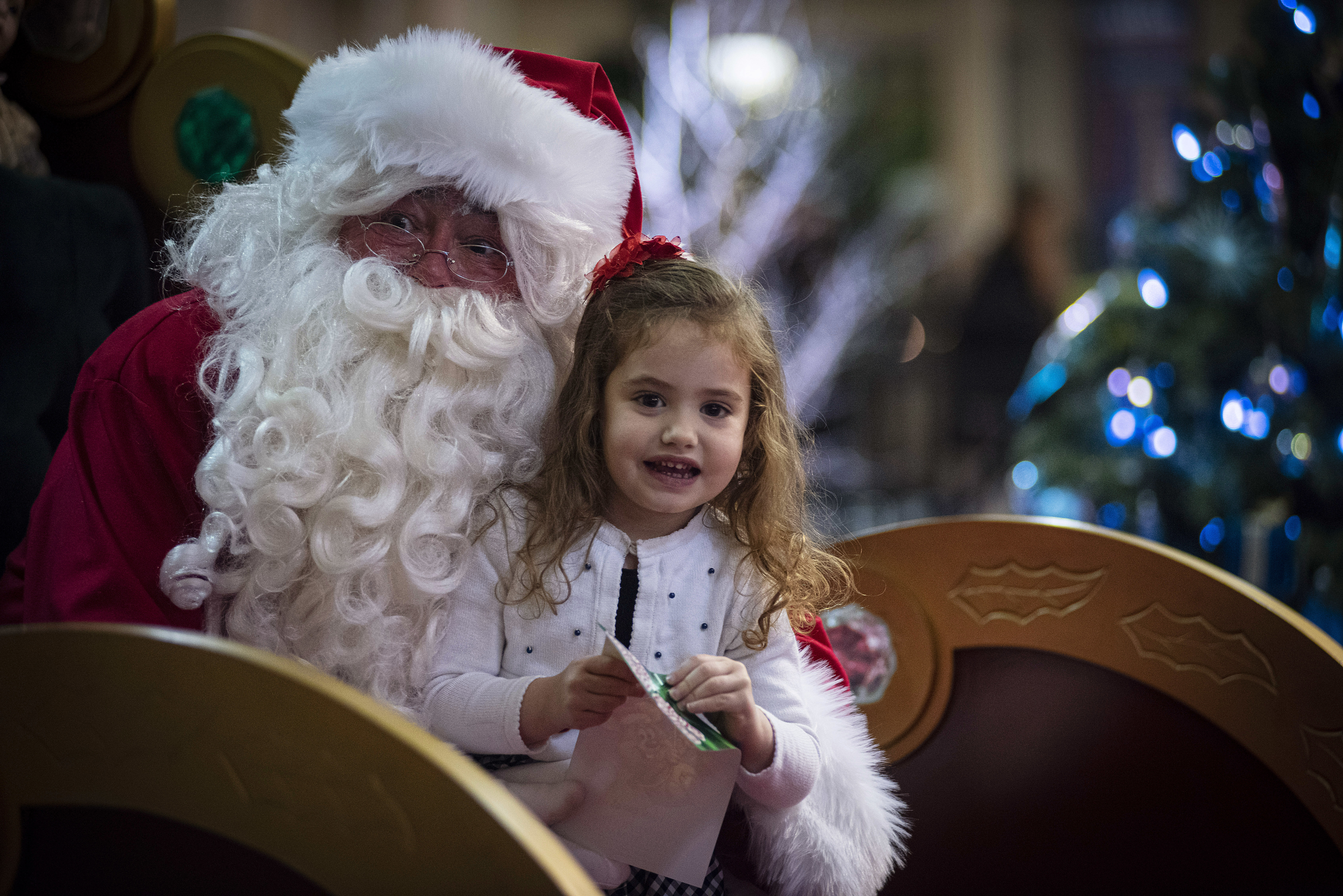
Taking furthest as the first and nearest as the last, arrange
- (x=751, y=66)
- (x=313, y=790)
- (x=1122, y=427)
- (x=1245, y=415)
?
(x=751, y=66) < (x=1122, y=427) < (x=1245, y=415) < (x=313, y=790)

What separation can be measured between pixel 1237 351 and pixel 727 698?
2.14 metres

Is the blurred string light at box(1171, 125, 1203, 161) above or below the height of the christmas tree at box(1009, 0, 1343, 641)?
above

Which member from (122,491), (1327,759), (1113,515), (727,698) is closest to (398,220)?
(122,491)

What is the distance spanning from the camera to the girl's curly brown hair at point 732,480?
3.58ft

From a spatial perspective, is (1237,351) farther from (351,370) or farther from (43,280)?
(43,280)

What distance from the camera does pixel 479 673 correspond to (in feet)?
3.51

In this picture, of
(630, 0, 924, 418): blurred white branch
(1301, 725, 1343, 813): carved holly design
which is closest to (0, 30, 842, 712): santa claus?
(1301, 725, 1343, 813): carved holly design

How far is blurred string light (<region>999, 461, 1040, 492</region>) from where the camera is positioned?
3.06 meters

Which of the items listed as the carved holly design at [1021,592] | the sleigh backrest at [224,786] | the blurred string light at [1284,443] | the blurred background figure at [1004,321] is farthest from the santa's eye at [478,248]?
the blurred background figure at [1004,321]

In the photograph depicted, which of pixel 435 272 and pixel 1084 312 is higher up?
pixel 1084 312

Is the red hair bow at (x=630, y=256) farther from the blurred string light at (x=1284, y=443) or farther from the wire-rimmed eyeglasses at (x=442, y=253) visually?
the blurred string light at (x=1284, y=443)

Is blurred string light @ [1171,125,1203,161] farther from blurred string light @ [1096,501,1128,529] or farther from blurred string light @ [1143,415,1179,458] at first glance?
blurred string light @ [1096,501,1128,529]

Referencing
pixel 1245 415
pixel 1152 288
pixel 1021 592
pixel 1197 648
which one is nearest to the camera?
pixel 1197 648

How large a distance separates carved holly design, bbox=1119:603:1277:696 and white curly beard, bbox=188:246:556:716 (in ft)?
2.64
